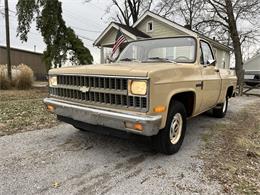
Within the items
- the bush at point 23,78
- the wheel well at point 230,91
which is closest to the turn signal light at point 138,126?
the wheel well at point 230,91

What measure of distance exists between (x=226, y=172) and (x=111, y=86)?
190cm

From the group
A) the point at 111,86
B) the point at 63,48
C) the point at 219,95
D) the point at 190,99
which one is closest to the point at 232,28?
the point at 63,48

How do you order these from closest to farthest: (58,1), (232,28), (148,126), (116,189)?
(116,189) < (148,126) < (58,1) < (232,28)

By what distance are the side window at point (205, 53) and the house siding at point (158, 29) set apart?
13.3 meters

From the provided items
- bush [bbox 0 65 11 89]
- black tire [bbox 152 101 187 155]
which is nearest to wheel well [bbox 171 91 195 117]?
black tire [bbox 152 101 187 155]

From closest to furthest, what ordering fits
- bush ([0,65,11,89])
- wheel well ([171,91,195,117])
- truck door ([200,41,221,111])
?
wheel well ([171,91,195,117]) → truck door ([200,41,221,111]) → bush ([0,65,11,89])

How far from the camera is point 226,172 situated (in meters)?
3.22

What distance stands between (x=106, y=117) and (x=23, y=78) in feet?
41.4

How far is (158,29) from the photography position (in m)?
19.2

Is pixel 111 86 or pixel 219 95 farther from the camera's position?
pixel 219 95

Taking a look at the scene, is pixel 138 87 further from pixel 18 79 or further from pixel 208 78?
pixel 18 79

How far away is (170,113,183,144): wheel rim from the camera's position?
145 inches

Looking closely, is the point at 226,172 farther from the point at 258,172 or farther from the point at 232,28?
the point at 232,28

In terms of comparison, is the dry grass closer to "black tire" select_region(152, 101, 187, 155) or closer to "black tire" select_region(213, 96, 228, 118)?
"black tire" select_region(213, 96, 228, 118)
